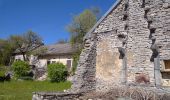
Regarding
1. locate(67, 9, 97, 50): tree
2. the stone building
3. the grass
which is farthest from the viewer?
locate(67, 9, 97, 50): tree

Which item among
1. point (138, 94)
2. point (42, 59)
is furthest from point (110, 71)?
point (42, 59)

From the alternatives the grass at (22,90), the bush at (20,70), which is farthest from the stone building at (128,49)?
the bush at (20,70)

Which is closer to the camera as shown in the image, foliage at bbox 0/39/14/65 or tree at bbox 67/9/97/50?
tree at bbox 67/9/97/50

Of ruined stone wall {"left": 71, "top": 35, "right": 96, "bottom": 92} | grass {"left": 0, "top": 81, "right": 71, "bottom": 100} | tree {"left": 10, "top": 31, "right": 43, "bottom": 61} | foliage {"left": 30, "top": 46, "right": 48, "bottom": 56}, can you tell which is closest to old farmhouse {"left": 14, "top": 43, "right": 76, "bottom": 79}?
foliage {"left": 30, "top": 46, "right": 48, "bottom": 56}

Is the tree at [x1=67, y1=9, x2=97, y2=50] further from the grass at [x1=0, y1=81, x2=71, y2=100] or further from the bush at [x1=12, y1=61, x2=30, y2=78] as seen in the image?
the grass at [x1=0, y1=81, x2=71, y2=100]

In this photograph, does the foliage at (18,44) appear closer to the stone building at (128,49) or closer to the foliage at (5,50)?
the foliage at (5,50)

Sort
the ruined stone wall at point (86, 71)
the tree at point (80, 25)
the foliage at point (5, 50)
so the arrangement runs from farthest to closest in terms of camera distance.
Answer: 1. the foliage at point (5, 50)
2. the tree at point (80, 25)
3. the ruined stone wall at point (86, 71)

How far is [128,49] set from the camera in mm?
14281

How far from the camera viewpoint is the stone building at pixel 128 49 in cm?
1297

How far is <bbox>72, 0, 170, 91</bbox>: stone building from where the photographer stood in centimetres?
1297

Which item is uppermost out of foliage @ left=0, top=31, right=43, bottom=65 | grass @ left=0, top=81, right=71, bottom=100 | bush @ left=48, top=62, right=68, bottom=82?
foliage @ left=0, top=31, right=43, bottom=65

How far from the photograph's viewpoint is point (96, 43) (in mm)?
15625

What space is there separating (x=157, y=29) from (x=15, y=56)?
1673 inches

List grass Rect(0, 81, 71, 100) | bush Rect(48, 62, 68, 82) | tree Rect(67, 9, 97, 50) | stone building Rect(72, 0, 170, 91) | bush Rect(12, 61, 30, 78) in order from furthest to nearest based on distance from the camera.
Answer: tree Rect(67, 9, 97, 50)
bush Rect(12, 61, 30, 78)
bush Rect(48, 62, 68, 82)
grass Rect(0, 81, 71, 100)
stone building Rect(72, 0, 170, 91)
